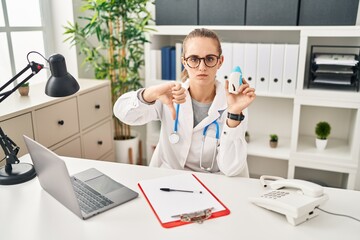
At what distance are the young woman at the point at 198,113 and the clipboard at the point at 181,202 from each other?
218 millimetres

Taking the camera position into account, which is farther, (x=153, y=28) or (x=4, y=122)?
(x=153, y=28)

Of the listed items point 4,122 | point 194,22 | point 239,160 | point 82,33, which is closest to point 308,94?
point 194,22

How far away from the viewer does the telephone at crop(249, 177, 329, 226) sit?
1.07 meters

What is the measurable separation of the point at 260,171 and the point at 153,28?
1605 mm

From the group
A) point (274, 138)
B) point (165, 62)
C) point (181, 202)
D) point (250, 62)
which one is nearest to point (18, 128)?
point (181, 202)

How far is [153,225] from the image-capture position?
1.07 m

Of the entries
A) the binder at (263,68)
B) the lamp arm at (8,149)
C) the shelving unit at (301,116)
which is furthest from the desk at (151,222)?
the binder at (263,68)

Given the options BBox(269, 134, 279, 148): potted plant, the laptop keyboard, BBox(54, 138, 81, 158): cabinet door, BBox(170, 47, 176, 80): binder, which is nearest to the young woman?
the laptop keyboard

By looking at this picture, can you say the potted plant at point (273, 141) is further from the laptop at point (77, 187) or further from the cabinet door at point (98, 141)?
the laptop at point (77, 187)

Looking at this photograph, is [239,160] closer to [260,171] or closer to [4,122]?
[4,122]

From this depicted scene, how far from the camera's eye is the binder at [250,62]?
246cm

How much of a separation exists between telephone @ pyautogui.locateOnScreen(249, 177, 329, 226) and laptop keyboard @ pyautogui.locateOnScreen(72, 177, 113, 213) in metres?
0.53

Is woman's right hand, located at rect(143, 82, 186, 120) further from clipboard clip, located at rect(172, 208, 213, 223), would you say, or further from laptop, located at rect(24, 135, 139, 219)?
clipboard clip, located at rect(172, 208, 213, 223)

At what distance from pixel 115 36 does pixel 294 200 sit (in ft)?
6.92
